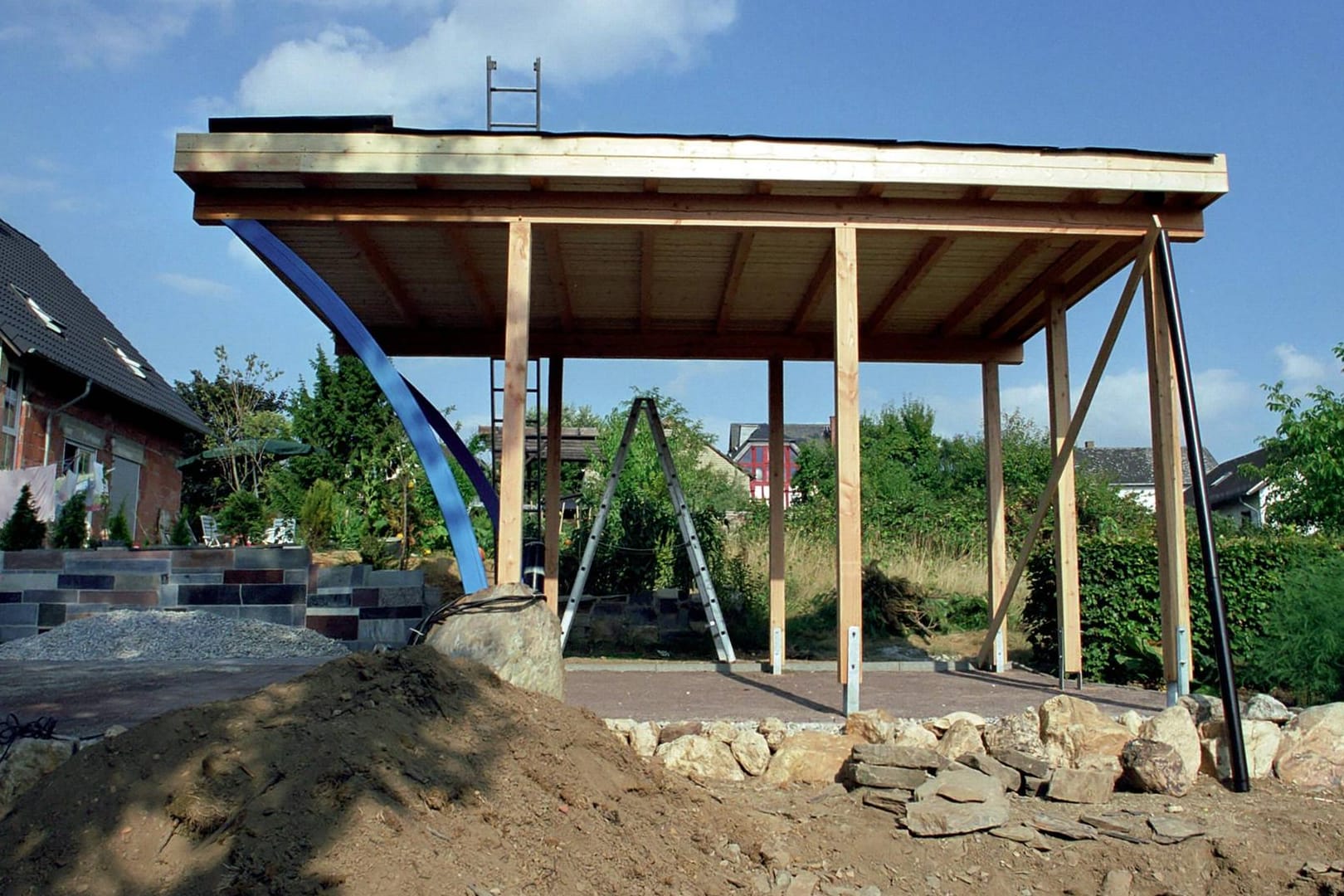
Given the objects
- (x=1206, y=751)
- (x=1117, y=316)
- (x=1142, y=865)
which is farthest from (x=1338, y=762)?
(x=1117, y=316)

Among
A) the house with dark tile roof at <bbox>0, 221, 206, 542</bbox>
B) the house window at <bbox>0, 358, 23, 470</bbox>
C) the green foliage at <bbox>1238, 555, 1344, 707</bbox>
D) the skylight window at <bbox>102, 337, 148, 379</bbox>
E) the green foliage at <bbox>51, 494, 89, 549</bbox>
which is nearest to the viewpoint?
the green foliage at <bbox>1238, 555, 1344, 707</bbox>

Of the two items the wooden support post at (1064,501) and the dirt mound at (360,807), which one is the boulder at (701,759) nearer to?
the dirt mound at (360,807)

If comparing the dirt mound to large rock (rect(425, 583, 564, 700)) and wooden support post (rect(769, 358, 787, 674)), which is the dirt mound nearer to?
large rock (rect(425, 583, 564, 700))

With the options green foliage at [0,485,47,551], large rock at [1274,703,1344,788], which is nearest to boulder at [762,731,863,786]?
large rock at [1274,703,1344,788]

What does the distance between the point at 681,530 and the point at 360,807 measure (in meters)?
6.37

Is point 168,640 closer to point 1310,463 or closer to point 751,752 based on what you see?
point 751,752

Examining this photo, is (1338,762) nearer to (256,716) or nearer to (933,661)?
(933,661)

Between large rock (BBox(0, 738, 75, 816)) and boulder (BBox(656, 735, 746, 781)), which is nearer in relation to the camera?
large rock (BBox(0, 738, 75, 816))

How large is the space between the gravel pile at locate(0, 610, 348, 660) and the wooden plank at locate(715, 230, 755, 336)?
4.16m

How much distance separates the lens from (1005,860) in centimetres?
412

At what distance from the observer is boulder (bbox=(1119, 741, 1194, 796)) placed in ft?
16.0

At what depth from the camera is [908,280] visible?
7980mm

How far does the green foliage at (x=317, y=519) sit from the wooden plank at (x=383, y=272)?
377cm

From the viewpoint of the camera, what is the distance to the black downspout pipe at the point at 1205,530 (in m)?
4.97
